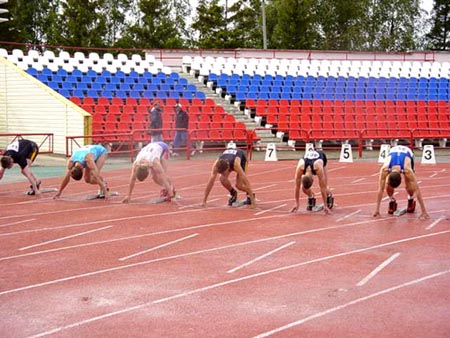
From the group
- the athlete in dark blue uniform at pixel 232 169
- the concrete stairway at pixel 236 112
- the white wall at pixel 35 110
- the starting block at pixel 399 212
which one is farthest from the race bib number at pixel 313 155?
the concrete stairway at pixel 236 112

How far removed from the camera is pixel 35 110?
925 inches

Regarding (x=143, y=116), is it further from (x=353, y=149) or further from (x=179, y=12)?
(x=179, y=12)

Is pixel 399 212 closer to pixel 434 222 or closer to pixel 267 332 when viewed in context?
pixel 434 222

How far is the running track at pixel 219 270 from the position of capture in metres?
6.12

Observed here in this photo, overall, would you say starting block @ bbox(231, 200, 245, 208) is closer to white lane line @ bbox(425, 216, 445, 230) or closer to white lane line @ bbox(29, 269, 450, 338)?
white lane line @ bbox(425, 216, 445, 230)

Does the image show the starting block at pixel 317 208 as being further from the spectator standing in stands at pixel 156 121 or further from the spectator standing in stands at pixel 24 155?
the spectator standing in stands at pixel 156 121

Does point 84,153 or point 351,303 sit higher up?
point 84,153

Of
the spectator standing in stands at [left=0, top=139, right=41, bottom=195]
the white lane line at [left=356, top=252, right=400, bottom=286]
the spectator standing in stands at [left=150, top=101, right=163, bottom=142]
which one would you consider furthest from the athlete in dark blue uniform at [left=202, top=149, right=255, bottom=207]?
the spectator standing in stands at [left=150, top=101, right=163, bottom=142]

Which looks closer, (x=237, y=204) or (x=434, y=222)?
(x=434, y=222)

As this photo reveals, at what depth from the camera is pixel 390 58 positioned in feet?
120

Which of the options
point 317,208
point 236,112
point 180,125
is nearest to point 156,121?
point 180,125

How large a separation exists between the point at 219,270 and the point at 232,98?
71.3ft

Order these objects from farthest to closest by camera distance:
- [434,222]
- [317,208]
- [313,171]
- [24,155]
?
[24,155] → [317,208] → [313,171] → [434,222]

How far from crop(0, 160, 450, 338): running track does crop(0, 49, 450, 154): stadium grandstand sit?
9595 millimetres
